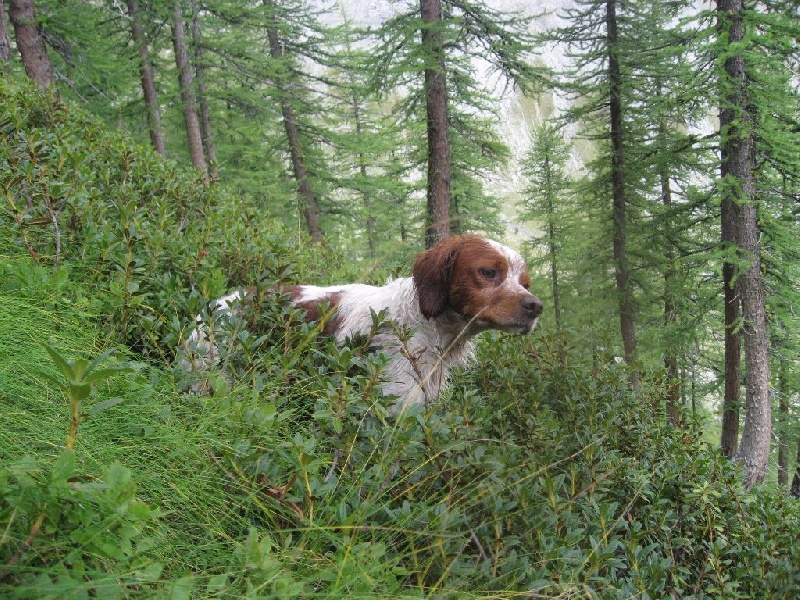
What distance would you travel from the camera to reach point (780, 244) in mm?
10188

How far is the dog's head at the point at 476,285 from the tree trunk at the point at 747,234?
8.25 metres

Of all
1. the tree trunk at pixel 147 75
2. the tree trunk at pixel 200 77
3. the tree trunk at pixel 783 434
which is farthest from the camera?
the tree trunk at pixel 783 434

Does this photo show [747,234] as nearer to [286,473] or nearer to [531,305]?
[531,305]

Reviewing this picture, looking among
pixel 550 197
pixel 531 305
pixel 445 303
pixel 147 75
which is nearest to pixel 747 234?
pixel 531 305

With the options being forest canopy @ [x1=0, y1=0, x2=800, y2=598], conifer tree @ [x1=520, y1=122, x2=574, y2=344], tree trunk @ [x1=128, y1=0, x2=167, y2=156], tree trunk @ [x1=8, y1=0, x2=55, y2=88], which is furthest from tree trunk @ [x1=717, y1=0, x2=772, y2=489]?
tree trunk @ [x1=128, y1=0, x2=167, y2=156]

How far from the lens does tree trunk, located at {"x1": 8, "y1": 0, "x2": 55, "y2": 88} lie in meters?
10.5

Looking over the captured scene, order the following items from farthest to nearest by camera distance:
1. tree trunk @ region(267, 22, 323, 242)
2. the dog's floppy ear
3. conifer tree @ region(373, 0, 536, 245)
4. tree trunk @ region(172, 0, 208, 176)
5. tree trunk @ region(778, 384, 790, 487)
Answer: tree trunk @ region(267, 22, 323, 242), tree trunk @ region(778, 384, 790, 487), tree trunk @ region(172, 0, 208, 176), conifer tree @ region(373, 0, 536, 245), the dog's floppy ear

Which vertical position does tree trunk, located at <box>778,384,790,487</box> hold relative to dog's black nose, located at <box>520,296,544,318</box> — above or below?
below

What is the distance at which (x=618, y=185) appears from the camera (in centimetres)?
1669

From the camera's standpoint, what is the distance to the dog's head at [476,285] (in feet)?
12.0

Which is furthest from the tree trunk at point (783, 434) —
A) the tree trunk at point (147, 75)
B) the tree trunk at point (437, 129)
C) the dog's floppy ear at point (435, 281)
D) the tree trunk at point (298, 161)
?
the tree trunk at point (147, 75)

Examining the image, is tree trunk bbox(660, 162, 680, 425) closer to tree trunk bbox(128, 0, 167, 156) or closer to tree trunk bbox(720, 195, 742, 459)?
tree trunk bbox(720, 195, 742, 459)

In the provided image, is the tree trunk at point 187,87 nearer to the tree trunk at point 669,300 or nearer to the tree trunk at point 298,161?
the tree trunk at point 298,161

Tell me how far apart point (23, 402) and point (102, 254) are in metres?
1.58
